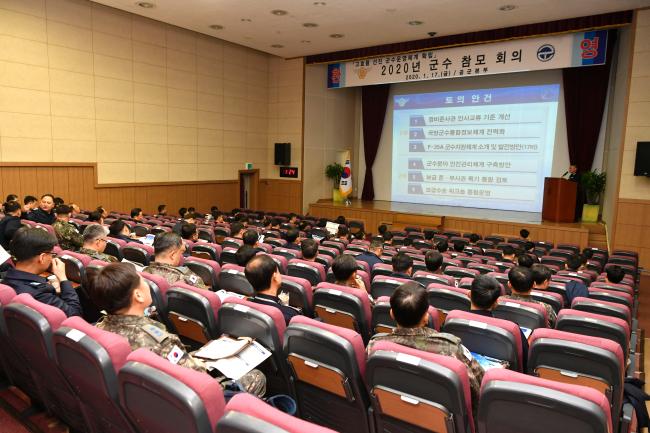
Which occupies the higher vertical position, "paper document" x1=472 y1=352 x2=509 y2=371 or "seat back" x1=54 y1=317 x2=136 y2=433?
"seat back" x1=54 y1=317 x2=136 y2=433

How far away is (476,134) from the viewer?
42.6 ft

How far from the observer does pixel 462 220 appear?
11.6 metres

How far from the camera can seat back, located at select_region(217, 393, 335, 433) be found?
1.10m

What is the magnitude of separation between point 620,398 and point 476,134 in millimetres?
11817

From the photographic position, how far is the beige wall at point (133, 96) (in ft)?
30.3

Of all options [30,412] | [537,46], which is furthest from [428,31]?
[30,412]

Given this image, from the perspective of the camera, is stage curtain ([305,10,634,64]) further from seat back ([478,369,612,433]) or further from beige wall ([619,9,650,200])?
seat back ([478,369,612,433])

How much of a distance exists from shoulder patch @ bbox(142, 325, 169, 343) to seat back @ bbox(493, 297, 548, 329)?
2163 mm

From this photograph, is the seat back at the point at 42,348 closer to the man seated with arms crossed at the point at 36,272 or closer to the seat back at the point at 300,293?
the man seated with arms crossed at the point at 36,272

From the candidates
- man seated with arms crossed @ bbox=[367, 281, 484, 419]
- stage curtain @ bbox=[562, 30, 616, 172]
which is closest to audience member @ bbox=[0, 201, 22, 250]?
man seated with arms crossed @ bbox=[367, 281, 484, 419]

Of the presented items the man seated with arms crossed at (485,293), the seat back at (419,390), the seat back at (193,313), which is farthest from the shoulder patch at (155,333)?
the man seated with arms crossed at (485,293)

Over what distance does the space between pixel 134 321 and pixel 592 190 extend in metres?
11.8

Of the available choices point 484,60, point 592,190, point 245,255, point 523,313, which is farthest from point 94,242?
point 592,190

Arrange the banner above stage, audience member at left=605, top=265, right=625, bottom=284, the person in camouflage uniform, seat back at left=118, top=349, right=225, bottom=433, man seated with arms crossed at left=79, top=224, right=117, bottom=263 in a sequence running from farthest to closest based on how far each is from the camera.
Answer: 1. the banner above stage
2. audience member at left=605, top=265, right=625, bottom=284
3. the person in camouflage uniform
4. man seated with arms crossed at left=79, top=224, right=117, bottom=263
5. seat back at left=118, top=349, right=225, bottom=433
